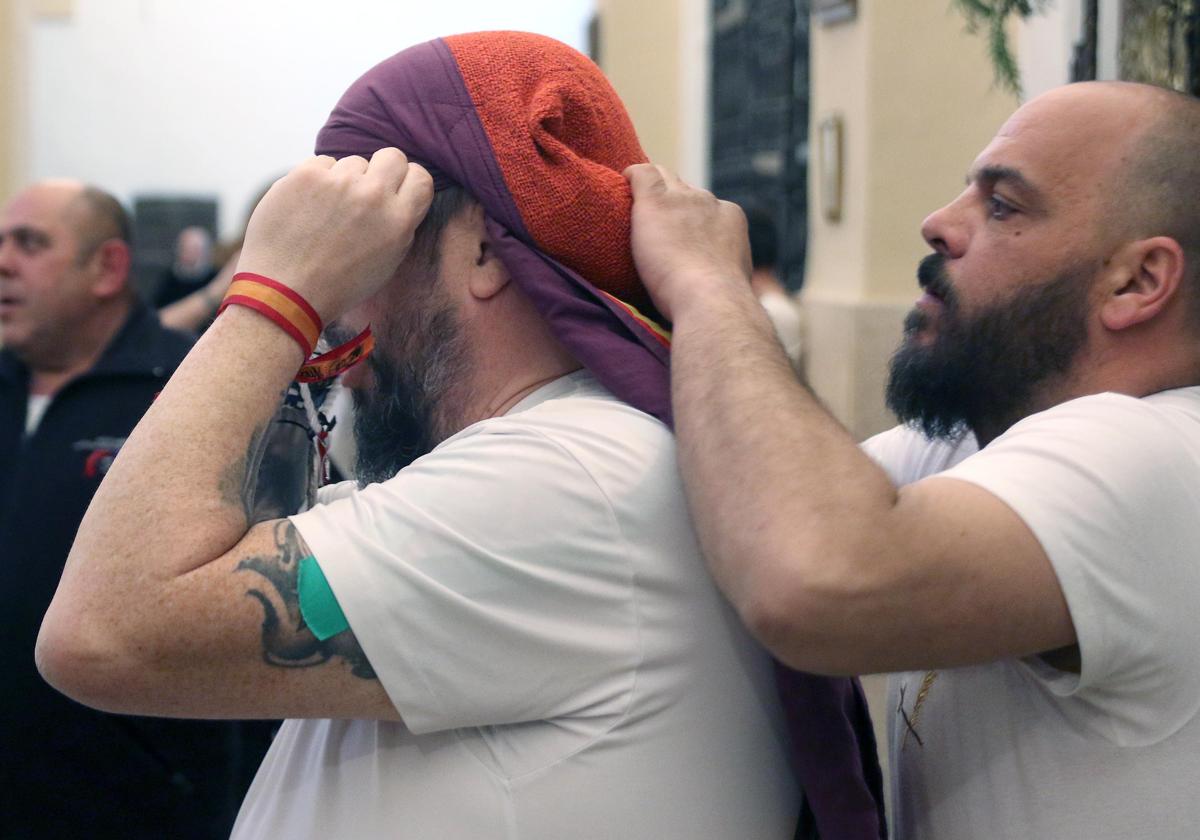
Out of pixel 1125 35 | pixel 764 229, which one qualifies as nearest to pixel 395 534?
pixel 1125 35

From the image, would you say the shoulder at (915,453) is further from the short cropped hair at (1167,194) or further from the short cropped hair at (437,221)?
the short cropped hair at (437,221)

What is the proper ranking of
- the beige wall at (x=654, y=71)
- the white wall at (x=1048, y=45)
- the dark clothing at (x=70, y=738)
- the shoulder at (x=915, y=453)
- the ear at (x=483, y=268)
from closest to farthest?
the ear at (x=483, y=268) < the shoulder at (x=915, y=453) < the white wall at (x=1048, y=45) < the dark clothing at (x=70, y=738) < the beige wall at (x=654, y=71)

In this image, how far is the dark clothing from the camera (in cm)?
324

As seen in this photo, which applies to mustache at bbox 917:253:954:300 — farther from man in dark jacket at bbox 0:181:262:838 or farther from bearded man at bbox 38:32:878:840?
man in dark jacket at bbox 0:181:262:838

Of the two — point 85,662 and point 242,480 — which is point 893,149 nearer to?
point 242,480

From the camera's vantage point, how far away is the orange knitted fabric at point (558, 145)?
1562 mm

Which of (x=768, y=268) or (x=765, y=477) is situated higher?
(x=765, y=477)

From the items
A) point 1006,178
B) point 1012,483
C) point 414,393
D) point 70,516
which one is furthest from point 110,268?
point 1012,483

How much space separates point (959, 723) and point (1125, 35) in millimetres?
1516

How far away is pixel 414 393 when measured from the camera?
169 centimetres

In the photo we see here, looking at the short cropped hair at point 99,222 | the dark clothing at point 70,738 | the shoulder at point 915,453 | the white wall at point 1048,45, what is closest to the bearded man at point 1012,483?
the shoulder at point 915,453

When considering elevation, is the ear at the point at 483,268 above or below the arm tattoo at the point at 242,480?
above

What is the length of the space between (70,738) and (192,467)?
7.08 feet

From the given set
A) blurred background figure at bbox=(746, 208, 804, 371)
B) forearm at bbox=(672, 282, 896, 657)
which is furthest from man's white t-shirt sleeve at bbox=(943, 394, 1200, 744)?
blurred background figure at bbox=(746, 208, 804, 371)
